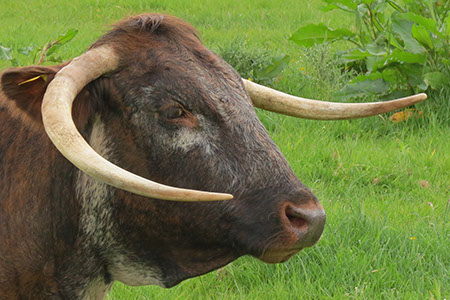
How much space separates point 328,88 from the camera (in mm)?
7242

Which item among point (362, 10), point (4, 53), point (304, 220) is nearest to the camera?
point (304, 220)

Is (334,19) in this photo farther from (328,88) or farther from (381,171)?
(381,171)

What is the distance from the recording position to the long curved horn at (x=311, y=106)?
Result: 3.27 m

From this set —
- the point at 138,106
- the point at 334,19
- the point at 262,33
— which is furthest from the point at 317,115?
the point at 334,19

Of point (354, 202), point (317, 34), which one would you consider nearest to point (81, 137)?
point (354, 202)

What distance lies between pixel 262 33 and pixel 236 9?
157 centimetres

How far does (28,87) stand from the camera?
2846mm

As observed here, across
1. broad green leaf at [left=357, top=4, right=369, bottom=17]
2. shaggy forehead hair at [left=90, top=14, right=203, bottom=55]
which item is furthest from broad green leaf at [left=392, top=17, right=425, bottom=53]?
shaggy forehead hair at [left=90, top=14, right=203, bottom=55]

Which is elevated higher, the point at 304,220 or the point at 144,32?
the point at 144,32

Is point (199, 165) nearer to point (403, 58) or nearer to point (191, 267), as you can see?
point (191, 267)

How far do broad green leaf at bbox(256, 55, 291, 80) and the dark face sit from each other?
4388mm

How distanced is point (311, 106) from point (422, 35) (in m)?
3.46

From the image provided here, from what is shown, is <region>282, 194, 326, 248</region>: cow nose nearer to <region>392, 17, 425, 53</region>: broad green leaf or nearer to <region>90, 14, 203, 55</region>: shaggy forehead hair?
<region>90, 14, 203, 55</region>: shaggy forehead hair

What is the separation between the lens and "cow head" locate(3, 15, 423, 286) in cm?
277
